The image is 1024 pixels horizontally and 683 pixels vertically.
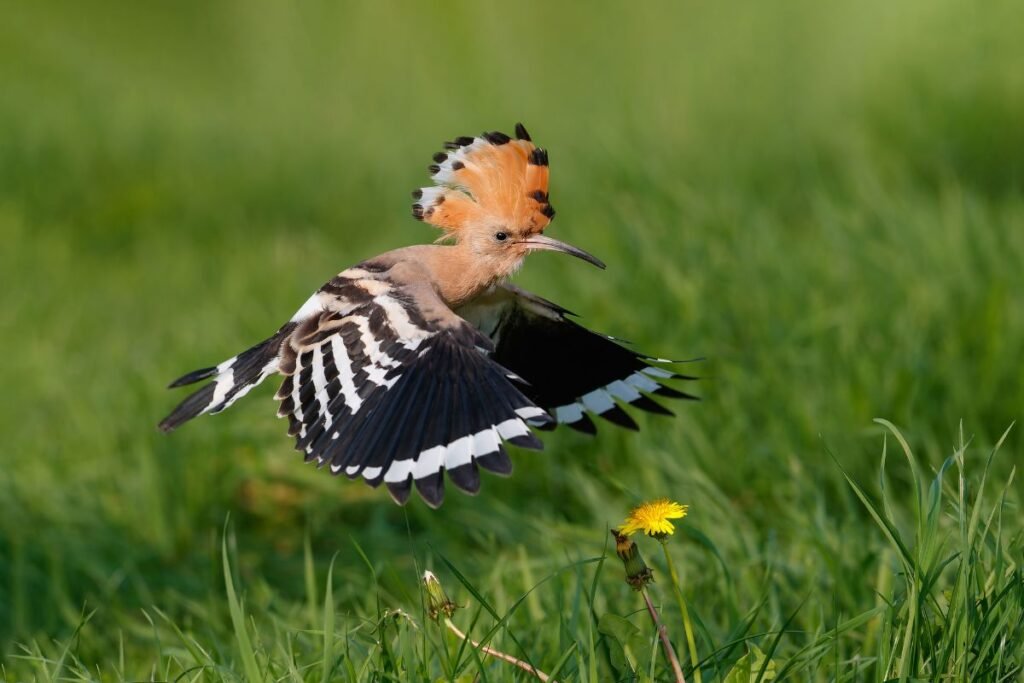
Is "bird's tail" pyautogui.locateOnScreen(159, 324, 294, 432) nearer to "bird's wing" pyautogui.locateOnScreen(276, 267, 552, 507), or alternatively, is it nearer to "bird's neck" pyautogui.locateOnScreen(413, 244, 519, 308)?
"bird's wing" pyautogui.locateOnScreen(276, 267, 552, 507)

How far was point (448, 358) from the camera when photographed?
144 centimetres

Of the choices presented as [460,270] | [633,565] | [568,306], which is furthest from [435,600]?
[568,306]

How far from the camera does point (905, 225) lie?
274 cm

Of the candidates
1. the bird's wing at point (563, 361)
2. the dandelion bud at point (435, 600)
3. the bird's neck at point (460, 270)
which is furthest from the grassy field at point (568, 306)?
the bird's neck at point (460, 270)

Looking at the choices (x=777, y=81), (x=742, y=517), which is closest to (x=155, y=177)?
(x=777, y=81)

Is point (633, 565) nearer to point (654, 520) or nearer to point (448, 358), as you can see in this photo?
point (654, 520)

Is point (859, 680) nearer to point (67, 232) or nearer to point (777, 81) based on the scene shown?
point (777, 81)

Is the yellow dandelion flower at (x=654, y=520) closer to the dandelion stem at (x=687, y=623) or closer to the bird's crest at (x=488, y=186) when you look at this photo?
the dandelion stem at (x=687, y=623)

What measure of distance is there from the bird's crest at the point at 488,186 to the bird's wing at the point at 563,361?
5.9 inches

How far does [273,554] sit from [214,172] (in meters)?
2.63

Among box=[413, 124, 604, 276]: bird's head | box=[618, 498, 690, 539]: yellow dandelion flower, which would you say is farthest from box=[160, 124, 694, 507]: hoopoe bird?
box=[618, 498, 690, 539]: yellow dandelion flower

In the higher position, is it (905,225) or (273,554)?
(905,225)

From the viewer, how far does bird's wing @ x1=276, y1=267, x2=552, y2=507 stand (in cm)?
132

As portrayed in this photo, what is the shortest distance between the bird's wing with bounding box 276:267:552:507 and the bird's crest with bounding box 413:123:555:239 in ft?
0.38
